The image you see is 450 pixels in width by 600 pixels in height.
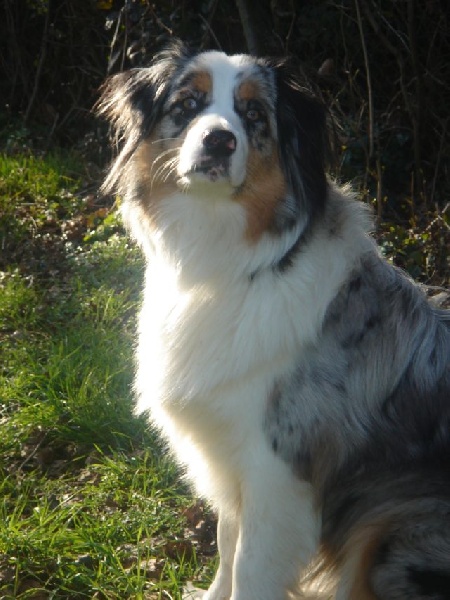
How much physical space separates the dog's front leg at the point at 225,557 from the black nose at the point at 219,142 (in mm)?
1364

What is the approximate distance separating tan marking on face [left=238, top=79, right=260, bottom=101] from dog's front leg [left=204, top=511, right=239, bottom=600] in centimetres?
157

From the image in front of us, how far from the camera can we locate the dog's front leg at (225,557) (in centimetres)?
358

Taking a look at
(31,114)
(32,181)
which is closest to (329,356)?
(32,181)

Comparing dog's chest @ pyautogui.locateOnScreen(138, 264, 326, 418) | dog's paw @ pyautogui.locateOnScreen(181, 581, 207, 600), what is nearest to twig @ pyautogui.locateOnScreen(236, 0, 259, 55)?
dog's chest @ pyautogui.locateOnScreen(138, 264, 326, 418)

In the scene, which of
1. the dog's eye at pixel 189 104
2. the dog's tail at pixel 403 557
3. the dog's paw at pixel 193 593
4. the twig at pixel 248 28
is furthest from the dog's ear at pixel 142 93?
the twig at pixel 248 28

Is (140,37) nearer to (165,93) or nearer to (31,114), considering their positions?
(31,114)

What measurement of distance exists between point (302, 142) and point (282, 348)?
0.80 m

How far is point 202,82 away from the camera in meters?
3.43

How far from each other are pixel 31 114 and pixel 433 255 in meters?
5.07

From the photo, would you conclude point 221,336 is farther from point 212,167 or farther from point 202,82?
point 202,82

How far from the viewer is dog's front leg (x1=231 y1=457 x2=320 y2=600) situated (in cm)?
318

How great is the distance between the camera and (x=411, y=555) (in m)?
2.97

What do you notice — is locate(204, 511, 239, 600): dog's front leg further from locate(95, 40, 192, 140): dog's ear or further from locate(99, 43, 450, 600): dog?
locate(95, 40, 192, 140): dog's ear

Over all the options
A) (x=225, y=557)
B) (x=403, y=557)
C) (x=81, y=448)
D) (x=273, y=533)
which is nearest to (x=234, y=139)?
(x=273, y=533)
